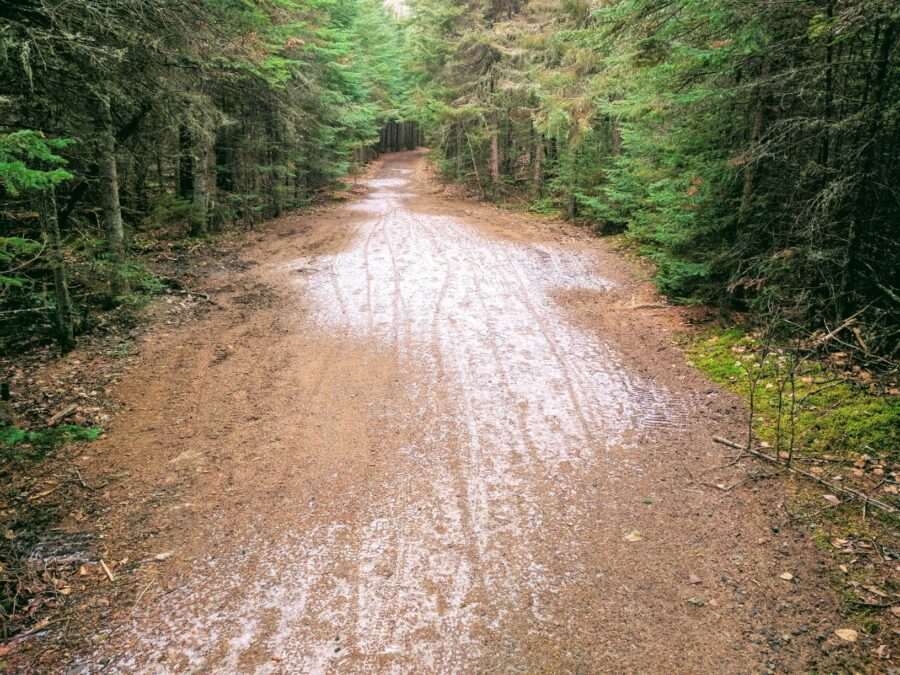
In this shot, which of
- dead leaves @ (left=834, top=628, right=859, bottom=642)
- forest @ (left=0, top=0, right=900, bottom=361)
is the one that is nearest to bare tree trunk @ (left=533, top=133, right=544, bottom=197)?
forest @ (left=0, top=0, right=900, bottom=361)

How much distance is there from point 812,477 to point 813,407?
4.24 ft

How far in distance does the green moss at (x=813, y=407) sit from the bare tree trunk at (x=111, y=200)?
384 inches

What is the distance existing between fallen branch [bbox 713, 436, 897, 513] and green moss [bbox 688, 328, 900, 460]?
0.28 meters

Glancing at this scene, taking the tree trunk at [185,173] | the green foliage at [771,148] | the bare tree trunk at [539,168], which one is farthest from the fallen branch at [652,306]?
the tree trunk at [185,173]

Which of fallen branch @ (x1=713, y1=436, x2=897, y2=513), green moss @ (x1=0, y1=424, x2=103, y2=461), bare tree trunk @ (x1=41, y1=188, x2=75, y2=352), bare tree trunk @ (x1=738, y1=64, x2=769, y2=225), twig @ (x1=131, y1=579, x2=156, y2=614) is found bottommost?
twig @ (x1=131, y1=579, x2=156, y2=614)

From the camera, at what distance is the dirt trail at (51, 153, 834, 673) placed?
334 centimetres

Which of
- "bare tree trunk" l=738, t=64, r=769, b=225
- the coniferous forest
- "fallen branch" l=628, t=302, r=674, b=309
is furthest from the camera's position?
"fallen branch" l=628, t=302, r=674, b=309

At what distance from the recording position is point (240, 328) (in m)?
8.60

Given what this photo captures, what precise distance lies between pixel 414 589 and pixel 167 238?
13498 millimetres

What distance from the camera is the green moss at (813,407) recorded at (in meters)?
4.89

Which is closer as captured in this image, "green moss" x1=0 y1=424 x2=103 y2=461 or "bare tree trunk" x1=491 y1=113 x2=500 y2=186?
"green moss" x1=0 y1=424 x2=103 y2=461

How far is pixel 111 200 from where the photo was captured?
8.58 meters

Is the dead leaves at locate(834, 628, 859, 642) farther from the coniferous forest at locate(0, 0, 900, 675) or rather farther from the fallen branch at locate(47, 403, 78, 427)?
the fallen branch at locate(47, 403, 78, 427)

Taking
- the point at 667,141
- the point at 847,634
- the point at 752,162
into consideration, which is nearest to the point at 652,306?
the point at 667,141
